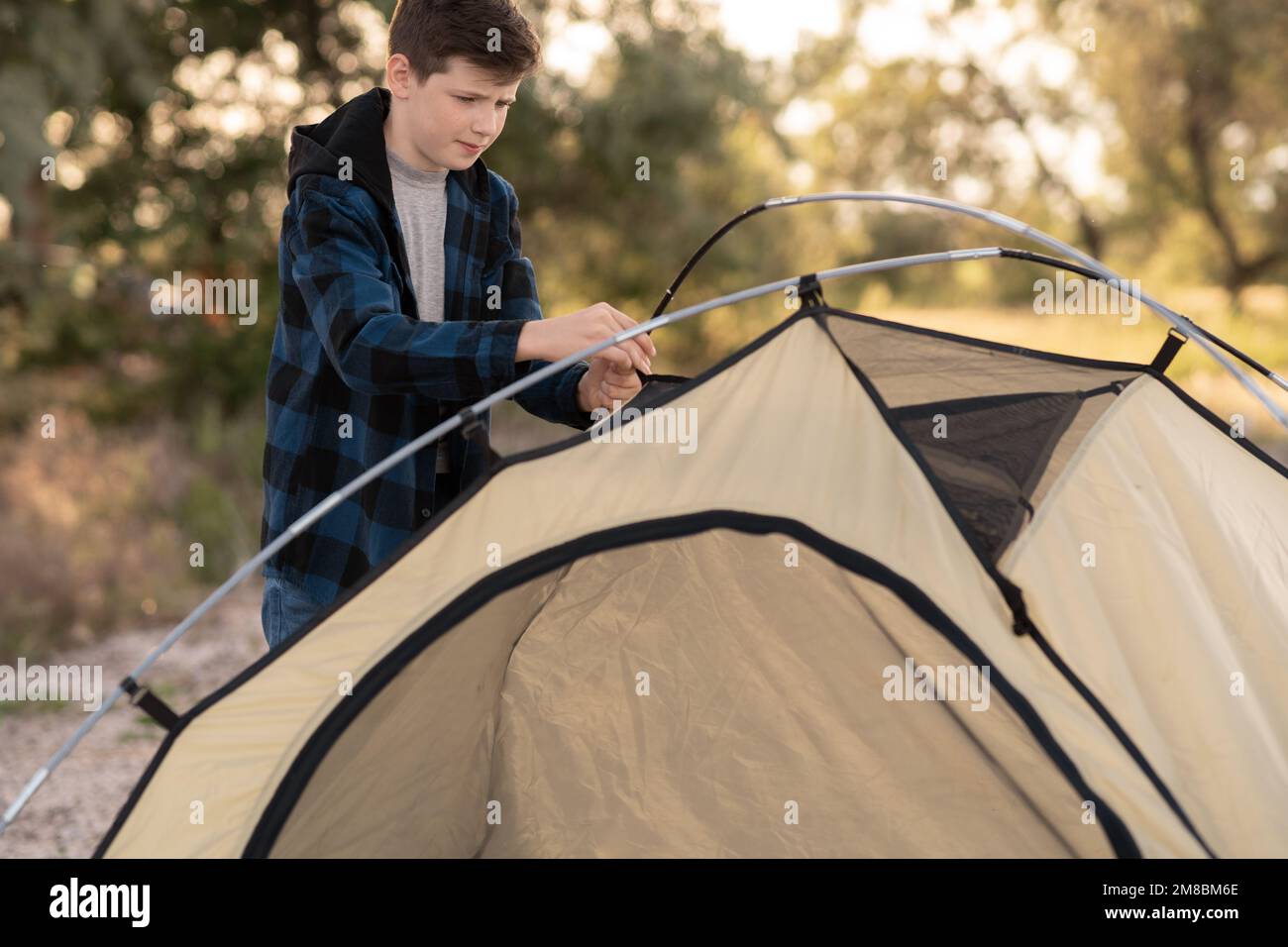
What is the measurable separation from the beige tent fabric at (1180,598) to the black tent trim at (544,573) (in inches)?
5.5

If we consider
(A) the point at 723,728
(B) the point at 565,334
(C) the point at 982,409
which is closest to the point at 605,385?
(B) the point at 565,334

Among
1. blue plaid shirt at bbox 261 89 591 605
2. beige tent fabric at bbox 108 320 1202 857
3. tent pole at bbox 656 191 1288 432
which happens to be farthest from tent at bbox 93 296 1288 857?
blue plaid shirt at bbox 261 89 591 605

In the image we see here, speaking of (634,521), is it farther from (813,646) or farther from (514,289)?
(813,646)

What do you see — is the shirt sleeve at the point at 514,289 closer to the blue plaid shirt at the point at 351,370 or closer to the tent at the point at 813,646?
the blue plaid shirt at the point at 351,370

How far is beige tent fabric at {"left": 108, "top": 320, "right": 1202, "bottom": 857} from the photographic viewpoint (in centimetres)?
160

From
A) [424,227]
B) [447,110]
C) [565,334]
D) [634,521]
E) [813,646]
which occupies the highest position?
[447,110]

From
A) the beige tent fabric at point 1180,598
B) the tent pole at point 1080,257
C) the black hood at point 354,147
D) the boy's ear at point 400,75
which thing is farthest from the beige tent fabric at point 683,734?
→ the boy's ear at point 400,75

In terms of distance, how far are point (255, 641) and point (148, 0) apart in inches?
156

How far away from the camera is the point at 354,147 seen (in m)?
1.90

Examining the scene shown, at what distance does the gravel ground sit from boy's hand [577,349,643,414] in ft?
5.86

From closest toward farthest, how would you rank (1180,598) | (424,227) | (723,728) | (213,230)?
1. (1180,598)
2. (424,227)
3. (723,728)
4. (213,230)

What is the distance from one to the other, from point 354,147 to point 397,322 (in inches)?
14.7

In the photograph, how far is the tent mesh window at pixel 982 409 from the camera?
1744 mm

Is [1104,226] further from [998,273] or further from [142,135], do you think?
[142,135]
